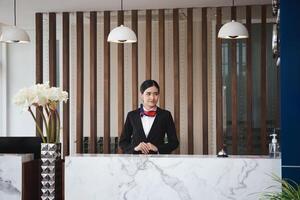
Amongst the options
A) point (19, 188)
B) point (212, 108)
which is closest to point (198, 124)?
point (212, 108)

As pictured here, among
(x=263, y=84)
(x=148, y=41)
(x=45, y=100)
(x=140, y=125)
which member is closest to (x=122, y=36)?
(x=140, y=125)

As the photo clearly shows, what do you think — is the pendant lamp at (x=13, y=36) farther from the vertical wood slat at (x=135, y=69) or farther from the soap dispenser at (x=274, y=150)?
the soap dispenser at (x=274, y=150)

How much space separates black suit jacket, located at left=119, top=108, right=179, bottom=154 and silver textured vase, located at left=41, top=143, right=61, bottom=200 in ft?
3.17

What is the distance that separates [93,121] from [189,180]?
3854 mm

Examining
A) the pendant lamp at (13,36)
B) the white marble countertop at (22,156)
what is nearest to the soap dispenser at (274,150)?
the white marble countertop at (22,156)

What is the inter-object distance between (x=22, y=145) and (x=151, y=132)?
44.5 inches

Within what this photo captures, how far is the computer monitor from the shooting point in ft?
13.7

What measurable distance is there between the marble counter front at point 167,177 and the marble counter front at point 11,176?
0.40 meters

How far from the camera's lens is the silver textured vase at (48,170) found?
354 cm

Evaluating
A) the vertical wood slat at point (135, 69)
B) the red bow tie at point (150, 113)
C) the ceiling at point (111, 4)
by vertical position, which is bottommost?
the red bow tie at point (150, 113)

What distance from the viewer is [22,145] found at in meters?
4.24

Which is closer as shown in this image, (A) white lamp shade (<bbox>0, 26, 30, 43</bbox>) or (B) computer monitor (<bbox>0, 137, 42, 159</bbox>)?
(B) computer monitor (<bbox>0, 137, 42, 159</bbox>)

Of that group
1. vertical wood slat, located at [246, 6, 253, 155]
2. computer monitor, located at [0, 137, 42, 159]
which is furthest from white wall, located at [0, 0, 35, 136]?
computer monitor, located at [0, 137, 42, 159]

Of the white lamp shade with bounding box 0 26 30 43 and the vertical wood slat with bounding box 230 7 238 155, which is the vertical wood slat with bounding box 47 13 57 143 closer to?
the white lamp shade with bounding box 0 26 30 43
